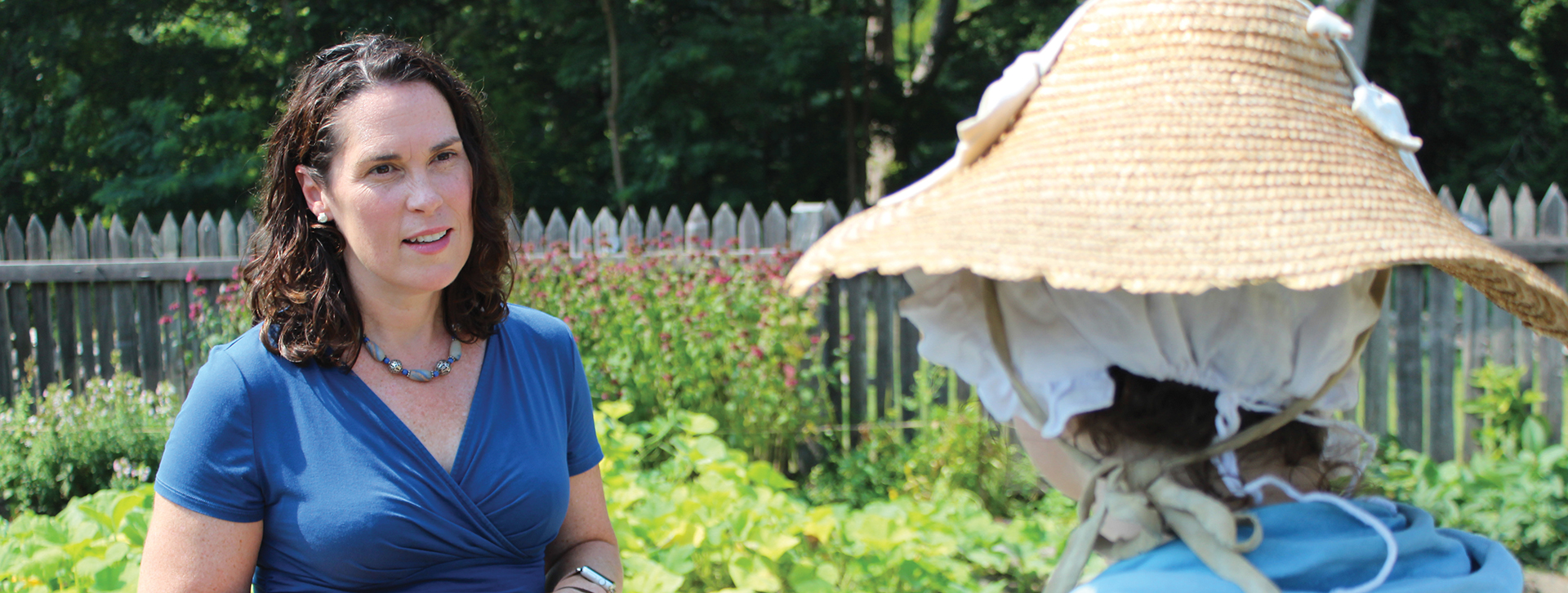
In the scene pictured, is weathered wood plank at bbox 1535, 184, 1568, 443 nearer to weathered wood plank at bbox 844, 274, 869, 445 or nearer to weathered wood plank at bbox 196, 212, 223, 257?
weathered wood plank at bbox 844, 274, 869, 445

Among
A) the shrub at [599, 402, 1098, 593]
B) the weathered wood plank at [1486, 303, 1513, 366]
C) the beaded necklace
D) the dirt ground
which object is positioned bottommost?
the dirt ground

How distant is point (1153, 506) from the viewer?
1.01 meters

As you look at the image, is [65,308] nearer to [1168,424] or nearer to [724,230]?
[724,230]

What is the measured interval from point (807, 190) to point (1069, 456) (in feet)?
42.3

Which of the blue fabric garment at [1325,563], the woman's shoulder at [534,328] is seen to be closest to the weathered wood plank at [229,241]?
the woman's shoulder at [534,328]

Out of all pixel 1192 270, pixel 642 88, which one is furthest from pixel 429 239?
pixel 642 88

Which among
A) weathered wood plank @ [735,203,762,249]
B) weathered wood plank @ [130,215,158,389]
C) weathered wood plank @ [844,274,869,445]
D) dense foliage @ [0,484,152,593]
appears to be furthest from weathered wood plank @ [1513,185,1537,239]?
weathered wood plank @ [130,215,158,389]

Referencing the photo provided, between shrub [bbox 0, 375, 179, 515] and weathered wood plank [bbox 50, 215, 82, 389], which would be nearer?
shrub [bbox 0, 375, 179, 515]

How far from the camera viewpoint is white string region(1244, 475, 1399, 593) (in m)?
0.95

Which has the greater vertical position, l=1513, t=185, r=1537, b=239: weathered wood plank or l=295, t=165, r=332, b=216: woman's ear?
l=295, t=165, r=332, b=216: woman's ear

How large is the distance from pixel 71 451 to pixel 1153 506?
4539 mm

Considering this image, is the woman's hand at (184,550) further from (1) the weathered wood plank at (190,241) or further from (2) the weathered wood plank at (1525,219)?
(2) the weathered wood plank at (1525,219)

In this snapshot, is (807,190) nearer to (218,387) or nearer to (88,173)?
(88,173)

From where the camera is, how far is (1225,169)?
94 centimetres
